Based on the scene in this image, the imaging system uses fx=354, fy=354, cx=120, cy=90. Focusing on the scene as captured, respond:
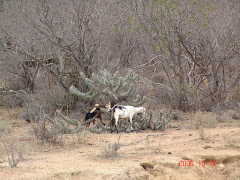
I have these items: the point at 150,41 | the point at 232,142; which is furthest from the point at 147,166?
the point at 150,41

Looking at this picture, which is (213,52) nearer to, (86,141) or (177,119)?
(177,119)

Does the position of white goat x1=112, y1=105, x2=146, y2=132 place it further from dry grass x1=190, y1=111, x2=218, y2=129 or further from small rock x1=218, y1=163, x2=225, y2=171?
small rock x1=218, y1=163, x2=225, y2=171

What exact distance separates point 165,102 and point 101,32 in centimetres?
279

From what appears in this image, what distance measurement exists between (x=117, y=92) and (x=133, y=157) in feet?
8.33

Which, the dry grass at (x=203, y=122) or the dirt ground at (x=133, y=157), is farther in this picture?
the dry grass at (x=203, y=122)

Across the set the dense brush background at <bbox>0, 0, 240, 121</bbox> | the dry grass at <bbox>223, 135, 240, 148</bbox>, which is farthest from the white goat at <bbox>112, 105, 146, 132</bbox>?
the dense brush background at <bbox>0, 0, 240, 121</bbox>

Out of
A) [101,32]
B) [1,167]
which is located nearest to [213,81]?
[101,32]

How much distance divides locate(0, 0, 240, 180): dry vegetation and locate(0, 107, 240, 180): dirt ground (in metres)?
0.02

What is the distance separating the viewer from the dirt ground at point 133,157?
5.09m

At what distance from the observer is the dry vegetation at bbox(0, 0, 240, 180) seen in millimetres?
5742

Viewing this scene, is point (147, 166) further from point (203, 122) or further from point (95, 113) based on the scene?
point (203, 122)

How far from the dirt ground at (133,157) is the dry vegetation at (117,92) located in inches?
0.7
